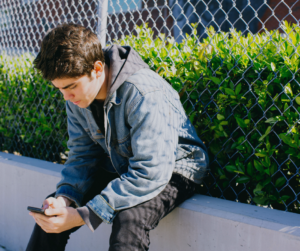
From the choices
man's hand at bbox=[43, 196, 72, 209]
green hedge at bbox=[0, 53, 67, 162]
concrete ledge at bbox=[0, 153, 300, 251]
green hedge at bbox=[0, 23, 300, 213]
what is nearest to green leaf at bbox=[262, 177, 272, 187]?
green hedge at bbox=[0, 23, 300, 213]

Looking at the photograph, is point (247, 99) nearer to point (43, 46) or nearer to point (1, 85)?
point (43, 46)

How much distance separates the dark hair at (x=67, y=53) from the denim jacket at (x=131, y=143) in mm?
149

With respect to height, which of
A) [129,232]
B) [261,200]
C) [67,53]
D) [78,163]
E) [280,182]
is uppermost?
[67,53]

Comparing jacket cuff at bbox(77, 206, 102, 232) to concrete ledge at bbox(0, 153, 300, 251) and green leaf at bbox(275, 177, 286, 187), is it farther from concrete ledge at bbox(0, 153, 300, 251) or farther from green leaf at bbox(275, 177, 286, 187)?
green leaf at bbox(275, 177, 286, 187)

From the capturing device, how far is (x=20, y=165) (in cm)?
257

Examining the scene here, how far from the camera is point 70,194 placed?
173cm

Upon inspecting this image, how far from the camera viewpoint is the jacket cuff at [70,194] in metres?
1.72

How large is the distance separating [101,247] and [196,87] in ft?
4.25

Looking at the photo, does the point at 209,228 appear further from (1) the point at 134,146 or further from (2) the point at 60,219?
(2) the point at 60,219

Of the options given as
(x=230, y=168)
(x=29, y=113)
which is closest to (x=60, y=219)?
(x=230, y=168)

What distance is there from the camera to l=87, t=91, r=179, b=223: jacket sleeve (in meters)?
1.39

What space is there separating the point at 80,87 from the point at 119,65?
244 mm

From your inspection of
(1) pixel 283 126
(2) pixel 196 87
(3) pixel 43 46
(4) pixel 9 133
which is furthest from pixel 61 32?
(4) pixel 9 133

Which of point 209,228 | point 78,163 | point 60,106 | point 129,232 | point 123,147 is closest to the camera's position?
point 129,232
